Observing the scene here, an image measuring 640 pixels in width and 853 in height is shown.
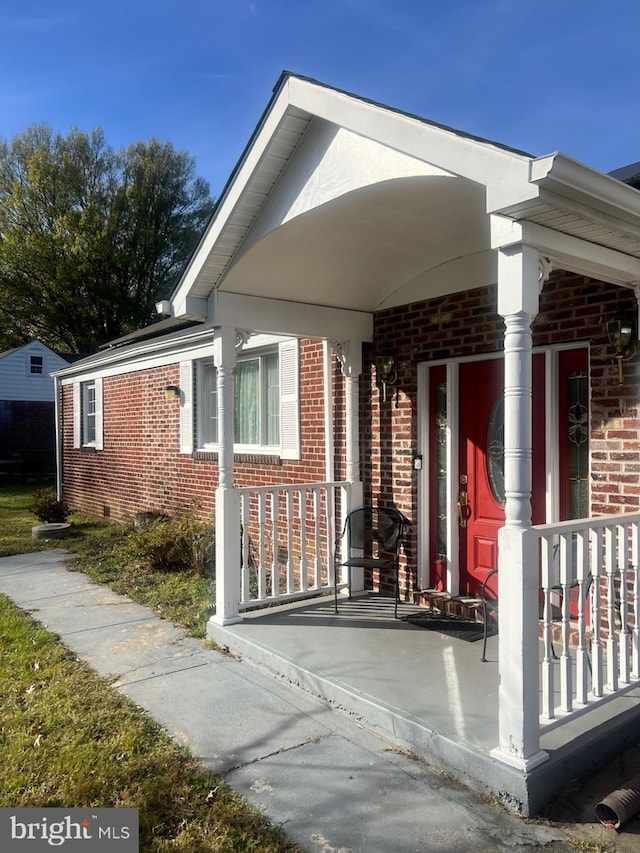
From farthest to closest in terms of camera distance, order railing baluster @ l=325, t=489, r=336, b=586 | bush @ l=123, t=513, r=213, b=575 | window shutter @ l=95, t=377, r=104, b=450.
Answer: window shutter @ l=95, t=377, r=104, b=450 < bush @ l=123, t=513, r=213, b=575 < railing baluster @ l=325, t=489, r=336, b=586

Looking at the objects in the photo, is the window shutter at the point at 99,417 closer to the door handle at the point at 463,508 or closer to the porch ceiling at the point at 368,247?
the porch ceiling at the point at 368,247

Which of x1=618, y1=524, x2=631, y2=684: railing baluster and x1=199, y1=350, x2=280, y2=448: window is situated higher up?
x1=199, y1=350, x2=280, y2=448: window

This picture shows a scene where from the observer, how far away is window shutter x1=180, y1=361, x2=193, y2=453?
925cm

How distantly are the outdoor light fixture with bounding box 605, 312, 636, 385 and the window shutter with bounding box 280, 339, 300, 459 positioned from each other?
3.59m

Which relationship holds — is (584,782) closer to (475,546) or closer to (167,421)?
(475,546)

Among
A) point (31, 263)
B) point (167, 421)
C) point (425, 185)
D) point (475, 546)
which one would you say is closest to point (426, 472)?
point (475, 546)

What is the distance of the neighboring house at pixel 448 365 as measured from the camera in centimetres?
302

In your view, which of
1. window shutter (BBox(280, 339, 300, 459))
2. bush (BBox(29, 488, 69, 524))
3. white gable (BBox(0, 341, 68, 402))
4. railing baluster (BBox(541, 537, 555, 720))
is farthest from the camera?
white gable (BBox(0, 341, 68, 402))

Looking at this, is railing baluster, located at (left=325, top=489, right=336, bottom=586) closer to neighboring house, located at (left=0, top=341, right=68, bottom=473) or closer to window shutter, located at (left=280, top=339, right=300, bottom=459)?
window shutter, located at (left=280, top=339, right=300, bottom=459)

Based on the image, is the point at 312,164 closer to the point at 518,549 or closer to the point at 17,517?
the point at 518,549

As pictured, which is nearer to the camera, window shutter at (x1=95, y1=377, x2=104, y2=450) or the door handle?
the door handle

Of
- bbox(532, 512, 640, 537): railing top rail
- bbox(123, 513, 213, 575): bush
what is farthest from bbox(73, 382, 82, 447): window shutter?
bbox(532, 512, 640, 537): railing top rail

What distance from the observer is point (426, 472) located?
5668mm

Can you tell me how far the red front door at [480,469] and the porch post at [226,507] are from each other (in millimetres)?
1902
